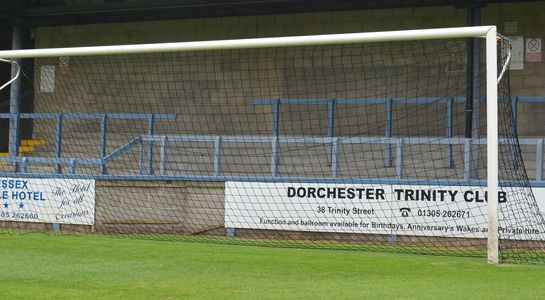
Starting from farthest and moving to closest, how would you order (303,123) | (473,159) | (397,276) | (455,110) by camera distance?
(303,123), (455,110), (473,159), (397,276)

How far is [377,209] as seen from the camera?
1473cm

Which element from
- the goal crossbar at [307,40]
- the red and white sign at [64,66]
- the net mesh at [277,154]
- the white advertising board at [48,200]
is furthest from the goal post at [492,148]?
the red and white sign at [64,66]

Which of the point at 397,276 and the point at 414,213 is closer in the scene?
the point at 397,276

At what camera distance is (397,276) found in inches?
366

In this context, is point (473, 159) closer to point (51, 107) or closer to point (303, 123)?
point (303, 123)

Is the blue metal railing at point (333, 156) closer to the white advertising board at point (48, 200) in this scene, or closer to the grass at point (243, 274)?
the white advertising board at point (48, 200)

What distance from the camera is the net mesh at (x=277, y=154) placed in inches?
568

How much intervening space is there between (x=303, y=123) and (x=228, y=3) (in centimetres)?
299

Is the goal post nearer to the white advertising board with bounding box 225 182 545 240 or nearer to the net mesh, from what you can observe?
the net mesh

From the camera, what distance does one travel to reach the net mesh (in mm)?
14430

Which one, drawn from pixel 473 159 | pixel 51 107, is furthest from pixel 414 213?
pixel 51 107

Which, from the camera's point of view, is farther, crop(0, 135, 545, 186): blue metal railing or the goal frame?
crop(0, 135, 545, 186): blue metal railing

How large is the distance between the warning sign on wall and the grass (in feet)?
28.1

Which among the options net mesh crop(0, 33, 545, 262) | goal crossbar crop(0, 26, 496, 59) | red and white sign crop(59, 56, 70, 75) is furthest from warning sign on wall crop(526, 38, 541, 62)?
red and white sign crop(59, 56, 70, 75)
